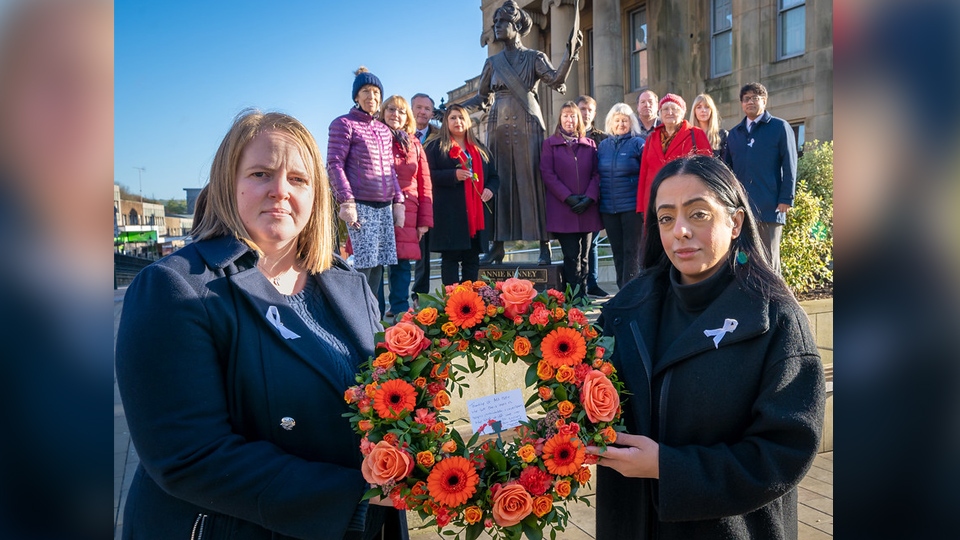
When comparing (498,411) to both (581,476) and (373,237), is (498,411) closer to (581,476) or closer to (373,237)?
(581,476)

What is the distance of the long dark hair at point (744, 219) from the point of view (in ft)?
6.79

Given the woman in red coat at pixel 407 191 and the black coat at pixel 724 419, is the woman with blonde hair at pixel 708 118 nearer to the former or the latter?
the woman in red coat at pixel 407 191

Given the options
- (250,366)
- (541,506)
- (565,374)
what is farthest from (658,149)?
(250,366)

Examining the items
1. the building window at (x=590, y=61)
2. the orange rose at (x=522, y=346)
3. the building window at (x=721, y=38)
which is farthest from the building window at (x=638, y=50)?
the orange rose at (x=522, y=346)

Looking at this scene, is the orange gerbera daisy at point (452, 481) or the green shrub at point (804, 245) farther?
the green shrub at point (804, 245)

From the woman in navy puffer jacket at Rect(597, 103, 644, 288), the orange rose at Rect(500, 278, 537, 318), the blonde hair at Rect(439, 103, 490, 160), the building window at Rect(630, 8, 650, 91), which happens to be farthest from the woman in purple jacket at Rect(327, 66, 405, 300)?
the building window at Rect(630, 8, 650, 91)

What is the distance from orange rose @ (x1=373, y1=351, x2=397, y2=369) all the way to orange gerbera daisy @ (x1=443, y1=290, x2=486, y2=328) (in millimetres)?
233

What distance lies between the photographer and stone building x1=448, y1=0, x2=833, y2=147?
1559cm

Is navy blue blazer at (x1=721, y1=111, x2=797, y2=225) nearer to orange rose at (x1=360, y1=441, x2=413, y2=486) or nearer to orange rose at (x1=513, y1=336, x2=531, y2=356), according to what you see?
orange rose at (x1=513, y1=336, x2=531, y2=356)

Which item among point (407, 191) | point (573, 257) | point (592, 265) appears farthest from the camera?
point (592, 265)

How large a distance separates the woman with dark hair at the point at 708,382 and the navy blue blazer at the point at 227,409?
0.77 metres

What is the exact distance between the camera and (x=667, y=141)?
21.7 ft

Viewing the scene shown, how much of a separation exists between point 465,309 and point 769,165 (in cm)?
594
